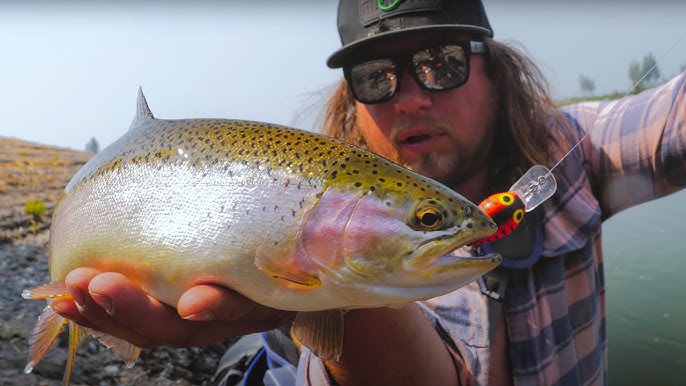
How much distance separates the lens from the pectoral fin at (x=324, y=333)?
1229 mm

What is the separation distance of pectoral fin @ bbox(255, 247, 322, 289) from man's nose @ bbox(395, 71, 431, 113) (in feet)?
4.96

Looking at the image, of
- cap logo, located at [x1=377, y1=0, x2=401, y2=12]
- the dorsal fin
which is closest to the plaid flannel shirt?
the dorsal fin

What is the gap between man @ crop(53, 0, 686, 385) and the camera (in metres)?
1.83

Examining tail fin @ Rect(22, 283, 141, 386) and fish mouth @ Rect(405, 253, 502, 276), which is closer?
fish mouth @ Rect(405, 253, 502, 276)

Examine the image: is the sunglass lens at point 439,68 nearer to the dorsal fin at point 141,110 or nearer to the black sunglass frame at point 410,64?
the black sunglass frame at point 410,64

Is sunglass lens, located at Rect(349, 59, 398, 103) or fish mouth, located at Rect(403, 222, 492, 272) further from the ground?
sunglass lens, located at Rect(349, 59, 398, 103)

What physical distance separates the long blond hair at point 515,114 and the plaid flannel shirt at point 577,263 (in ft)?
0.48

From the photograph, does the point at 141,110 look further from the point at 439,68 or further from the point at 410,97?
the point at 439,68

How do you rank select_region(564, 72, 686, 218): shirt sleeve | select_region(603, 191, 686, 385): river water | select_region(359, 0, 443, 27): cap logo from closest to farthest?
select_region(564, 72, 686, 218): shirt sleeve → select_region(359, 0, 443, 27): cap logo → select_region(603, 191, 686, 385): river water

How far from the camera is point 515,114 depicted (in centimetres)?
279

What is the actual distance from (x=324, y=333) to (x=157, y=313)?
53 cm

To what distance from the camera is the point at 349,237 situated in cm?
115

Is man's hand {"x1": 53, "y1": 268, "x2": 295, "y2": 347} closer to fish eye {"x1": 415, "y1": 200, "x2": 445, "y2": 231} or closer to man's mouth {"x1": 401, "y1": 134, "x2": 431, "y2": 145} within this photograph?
fish eye {"x1": 415, "y1": 200, "x2": 445, "y2": 231}

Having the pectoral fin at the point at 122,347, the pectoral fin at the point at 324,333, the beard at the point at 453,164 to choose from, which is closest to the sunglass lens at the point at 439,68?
the beard at the point at 453,164
